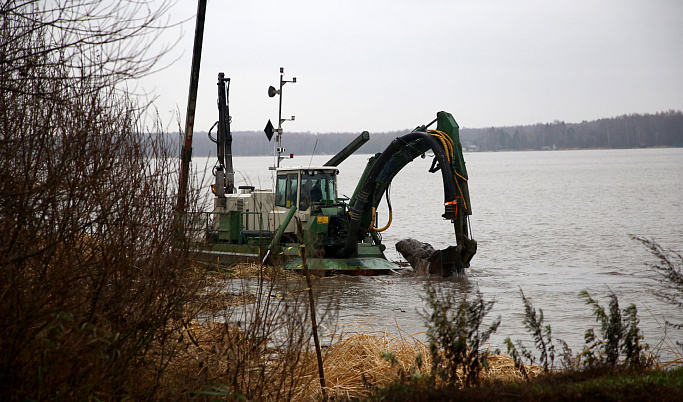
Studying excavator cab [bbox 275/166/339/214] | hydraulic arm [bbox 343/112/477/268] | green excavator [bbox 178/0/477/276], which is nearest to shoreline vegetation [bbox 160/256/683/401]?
green excavator [bbox 178/0/477/276]

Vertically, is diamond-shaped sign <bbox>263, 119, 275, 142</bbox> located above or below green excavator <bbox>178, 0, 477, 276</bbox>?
above

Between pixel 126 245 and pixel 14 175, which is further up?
pixel 14 175

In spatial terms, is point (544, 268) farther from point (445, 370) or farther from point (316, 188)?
point (445, 370)

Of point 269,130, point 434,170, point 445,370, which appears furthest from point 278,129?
point 445,370

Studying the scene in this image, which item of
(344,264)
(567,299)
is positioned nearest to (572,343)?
(567,299)

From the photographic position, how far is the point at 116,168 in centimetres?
564

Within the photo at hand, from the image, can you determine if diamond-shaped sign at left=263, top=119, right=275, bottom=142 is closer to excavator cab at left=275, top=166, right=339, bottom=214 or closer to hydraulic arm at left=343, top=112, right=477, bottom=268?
excavator cab at left=275, top=166, right=339, bottom=214

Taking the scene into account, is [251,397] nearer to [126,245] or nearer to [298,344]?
[298,344]

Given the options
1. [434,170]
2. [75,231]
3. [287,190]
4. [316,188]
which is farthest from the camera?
[316,188]

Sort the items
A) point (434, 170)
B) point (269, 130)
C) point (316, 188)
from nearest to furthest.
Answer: point (434, 170) → point (316, 188) → point (269, 130)

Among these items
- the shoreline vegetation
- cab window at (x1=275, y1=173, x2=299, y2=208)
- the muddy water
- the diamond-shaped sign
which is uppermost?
the diamond-shaped sign

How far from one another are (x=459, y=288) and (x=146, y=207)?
11.4 metres

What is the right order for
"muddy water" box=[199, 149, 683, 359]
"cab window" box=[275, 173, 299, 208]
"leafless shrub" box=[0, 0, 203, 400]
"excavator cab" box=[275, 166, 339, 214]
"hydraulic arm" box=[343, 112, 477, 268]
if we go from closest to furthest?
"leafless shrub" box=[0, 0, 203, 400] < "muddy water" box=[199, 149, 683, 359] < "hydraulic arm" box=[343, 112, 477, 268] < "excavator cab" box=[275, 166, 339, 214] < "cab window" box=[275, 173, 299, 208]

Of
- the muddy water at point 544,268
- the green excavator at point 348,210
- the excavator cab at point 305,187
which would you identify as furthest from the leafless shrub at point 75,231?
the excavator cab at point 305,187
